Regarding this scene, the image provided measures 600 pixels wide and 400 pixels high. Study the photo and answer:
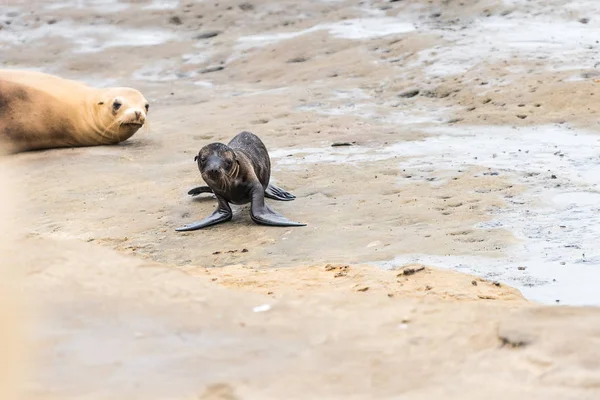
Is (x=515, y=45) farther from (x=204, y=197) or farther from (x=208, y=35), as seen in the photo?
(x=208, y=35)

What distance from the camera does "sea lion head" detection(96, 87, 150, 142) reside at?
9445 millimetres

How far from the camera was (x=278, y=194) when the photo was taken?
695 cm

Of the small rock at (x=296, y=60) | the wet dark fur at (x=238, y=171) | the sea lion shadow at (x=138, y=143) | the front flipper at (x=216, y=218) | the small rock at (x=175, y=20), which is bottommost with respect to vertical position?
the sea lion shadow at (x=138, y=143)

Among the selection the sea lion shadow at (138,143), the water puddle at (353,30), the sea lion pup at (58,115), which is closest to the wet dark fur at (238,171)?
the sea lion shadow at (138,143)

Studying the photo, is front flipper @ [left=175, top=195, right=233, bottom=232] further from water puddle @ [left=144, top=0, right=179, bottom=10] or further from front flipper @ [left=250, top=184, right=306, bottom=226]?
water puddle @ [left=144, top=0, right=179, bottom=10]

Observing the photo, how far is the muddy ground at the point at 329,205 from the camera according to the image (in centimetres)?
276

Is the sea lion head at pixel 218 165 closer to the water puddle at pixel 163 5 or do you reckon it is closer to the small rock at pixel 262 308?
the small rock at pixel 262 308

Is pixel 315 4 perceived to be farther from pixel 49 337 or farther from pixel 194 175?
pixel 49 337

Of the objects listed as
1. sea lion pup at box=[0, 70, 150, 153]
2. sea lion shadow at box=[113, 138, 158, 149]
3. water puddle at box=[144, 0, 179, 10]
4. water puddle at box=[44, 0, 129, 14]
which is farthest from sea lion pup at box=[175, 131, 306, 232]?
water puddle at box=[44, 0, 129, 14]

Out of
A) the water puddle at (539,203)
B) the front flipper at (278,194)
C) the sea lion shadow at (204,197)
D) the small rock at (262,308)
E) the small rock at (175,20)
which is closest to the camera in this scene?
the small rock at (262,308)

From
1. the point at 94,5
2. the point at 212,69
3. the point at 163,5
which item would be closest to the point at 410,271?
the point at 212,69

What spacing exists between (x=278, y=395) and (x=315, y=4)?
11976 millimetres

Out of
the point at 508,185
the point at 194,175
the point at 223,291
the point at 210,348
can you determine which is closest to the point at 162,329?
the point at 210,348

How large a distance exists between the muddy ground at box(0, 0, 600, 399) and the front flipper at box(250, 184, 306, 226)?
8cm
